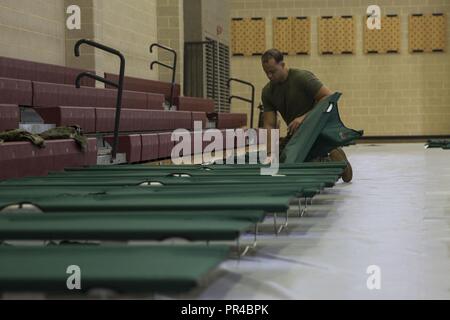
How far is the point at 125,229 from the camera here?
2.48 m

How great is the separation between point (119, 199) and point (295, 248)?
845mm

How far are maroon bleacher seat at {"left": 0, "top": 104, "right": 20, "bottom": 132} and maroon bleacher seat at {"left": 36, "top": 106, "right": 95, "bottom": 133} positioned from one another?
70 cm

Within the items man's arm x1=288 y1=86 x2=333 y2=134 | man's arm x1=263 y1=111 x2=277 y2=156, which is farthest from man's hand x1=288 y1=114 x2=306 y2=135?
man's arm x1=263 y1=111 x2=277 y2=156

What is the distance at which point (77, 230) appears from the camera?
8.14ft

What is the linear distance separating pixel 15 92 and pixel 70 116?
53 cm

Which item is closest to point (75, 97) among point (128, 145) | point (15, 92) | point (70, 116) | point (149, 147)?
point (128, 145)

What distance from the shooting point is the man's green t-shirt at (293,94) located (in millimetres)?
6121

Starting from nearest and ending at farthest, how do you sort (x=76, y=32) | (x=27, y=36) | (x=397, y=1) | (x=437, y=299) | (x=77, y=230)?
(x=437, y=299), (x=77, y=230), (x=27, y=36), (x=76, y=32), (x=397, y=1)

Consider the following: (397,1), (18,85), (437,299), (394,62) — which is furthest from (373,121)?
(437,299)

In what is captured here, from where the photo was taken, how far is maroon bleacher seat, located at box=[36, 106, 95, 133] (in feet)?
20.1

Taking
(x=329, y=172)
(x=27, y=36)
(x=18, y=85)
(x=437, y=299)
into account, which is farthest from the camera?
(x=27, y=36)

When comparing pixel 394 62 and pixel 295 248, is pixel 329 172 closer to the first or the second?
pixel 295 248

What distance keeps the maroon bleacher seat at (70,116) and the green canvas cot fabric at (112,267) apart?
149 inches

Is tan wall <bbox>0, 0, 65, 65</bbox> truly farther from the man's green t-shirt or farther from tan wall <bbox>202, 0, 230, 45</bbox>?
tan wall <bbox>202, 0, 230, 45</bbox>
